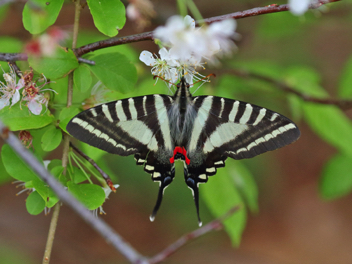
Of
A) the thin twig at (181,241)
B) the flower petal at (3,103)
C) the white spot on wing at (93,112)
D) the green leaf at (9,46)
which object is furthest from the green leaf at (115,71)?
the thin twig at (181,241)

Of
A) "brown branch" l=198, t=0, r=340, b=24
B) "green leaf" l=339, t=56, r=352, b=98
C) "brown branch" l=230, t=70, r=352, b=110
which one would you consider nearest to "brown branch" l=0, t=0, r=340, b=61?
"brown branch" l=198, t=0, r=340, b=24

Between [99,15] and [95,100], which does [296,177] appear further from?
[99,15]

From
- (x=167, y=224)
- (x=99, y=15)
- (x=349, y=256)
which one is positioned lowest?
(x=349, y=256)

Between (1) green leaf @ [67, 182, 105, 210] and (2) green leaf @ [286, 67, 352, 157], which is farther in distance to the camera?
(2) green leaf @ [286, 67, 352, 157]

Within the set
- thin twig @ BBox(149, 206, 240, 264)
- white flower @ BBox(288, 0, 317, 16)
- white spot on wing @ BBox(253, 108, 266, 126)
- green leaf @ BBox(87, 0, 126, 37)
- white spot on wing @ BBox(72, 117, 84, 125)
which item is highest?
green leaf @ BBox(87, 0, 126, 37)

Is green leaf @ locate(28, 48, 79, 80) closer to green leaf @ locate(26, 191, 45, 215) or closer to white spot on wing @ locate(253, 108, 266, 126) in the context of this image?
green leaf @ locate(26, 191, 45, 215)

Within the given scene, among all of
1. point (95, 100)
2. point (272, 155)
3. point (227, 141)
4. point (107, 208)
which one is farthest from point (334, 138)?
point (107, 208)

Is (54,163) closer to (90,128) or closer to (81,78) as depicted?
(90,128)
